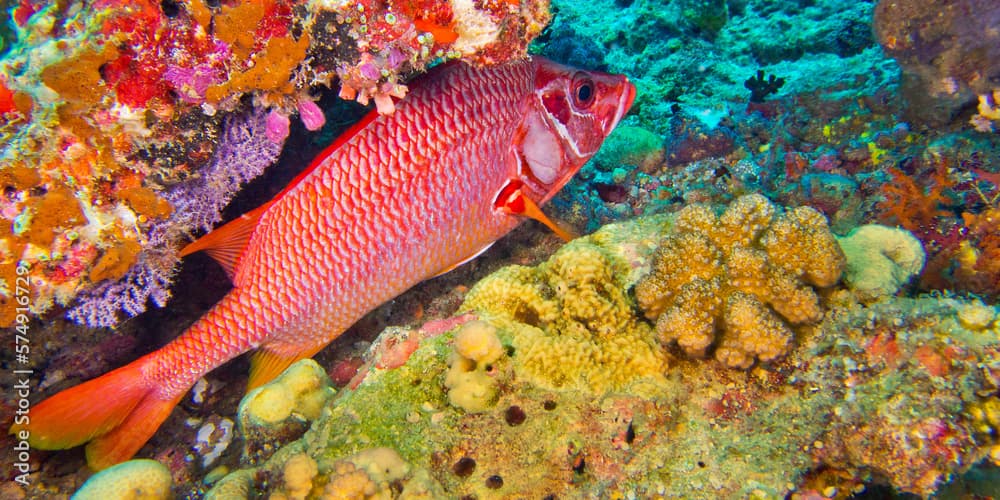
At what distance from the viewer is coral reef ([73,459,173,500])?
2.32 meters

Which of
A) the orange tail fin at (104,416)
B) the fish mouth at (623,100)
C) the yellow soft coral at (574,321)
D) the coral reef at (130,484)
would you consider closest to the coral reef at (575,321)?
the yellow soft coral at (574,321)

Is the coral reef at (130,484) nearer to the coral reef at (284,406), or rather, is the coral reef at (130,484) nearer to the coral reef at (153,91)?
the coral reef at (284,406)

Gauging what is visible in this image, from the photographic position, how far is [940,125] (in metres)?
4.66

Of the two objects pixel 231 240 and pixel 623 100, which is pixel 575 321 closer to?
pixel 623 100

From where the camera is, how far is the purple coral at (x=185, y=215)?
2535 mm

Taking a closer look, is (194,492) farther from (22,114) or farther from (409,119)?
(409,119)

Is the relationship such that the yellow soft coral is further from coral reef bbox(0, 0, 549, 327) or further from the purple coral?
the purple coral

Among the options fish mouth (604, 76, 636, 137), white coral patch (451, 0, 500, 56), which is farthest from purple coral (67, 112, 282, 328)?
fish mouth (604, 76, 636, 137)

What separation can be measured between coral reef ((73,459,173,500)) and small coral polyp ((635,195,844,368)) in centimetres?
272

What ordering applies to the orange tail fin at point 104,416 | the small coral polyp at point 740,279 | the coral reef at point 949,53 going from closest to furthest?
the small coral polyp at point 740,279 → the orange tail fin at point 104,416 → the coral reef at point 949,53

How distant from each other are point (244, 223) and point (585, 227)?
264 cm

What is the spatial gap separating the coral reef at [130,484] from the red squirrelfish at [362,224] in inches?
17.9

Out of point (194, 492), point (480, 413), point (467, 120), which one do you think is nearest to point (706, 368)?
point (480, 413)

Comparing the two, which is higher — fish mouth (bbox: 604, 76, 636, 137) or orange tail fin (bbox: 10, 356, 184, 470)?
fish mouth (bbox: 604, 76, 636, 137)
